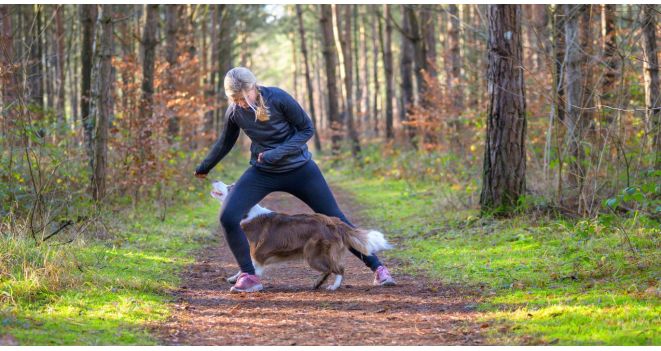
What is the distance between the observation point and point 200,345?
5.23 meters

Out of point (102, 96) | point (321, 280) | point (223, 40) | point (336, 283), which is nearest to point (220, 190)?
point (321, 280)

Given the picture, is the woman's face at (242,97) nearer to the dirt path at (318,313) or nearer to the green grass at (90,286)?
the dirt path at (318,313)

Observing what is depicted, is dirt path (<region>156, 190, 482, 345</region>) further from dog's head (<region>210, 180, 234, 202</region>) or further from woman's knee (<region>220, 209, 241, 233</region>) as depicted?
dog's head (<region>210, 180, 234, 202</region>)

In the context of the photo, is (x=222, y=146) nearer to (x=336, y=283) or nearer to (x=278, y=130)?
(x=278, y=130)

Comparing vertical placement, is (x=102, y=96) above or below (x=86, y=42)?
below

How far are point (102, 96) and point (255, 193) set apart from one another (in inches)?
217

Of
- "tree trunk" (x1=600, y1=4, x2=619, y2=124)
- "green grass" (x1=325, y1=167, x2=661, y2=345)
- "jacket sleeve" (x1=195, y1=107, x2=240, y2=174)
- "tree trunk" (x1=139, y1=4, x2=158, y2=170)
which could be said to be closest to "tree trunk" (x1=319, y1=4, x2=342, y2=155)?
"tree trunk" (x1=139, y1=4, x2=158, y2=170)

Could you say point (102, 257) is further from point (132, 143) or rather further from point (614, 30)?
point (614, 30)

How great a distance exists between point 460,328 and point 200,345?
2.00m

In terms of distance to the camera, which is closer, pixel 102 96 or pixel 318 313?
pixel 318 313

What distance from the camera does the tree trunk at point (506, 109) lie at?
34.3ft

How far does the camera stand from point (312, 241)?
7.09 meters

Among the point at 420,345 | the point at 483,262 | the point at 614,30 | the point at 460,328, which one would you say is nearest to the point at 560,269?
the point at 483,262

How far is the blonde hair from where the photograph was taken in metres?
6.82
